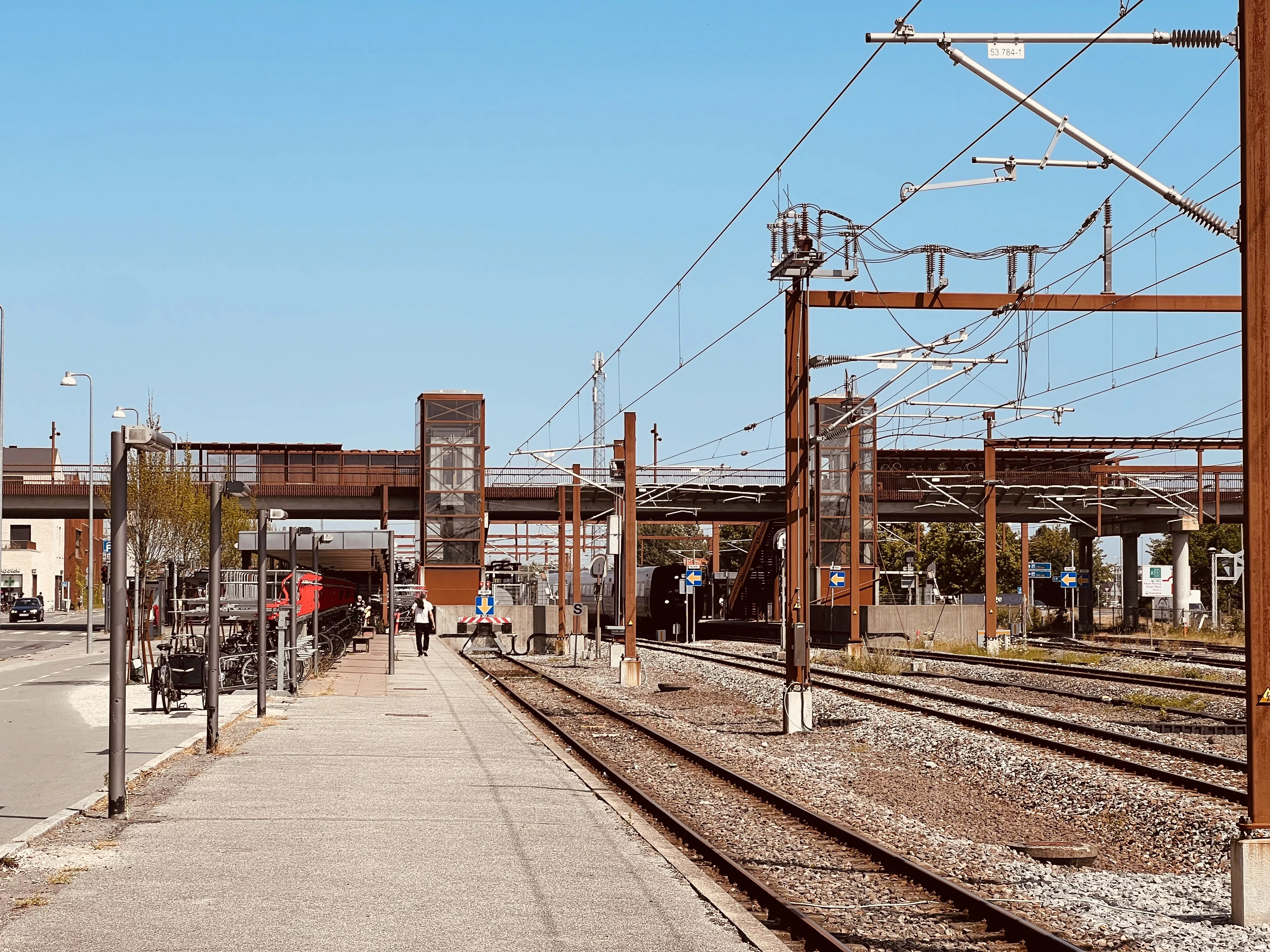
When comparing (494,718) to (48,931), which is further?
(494,718)

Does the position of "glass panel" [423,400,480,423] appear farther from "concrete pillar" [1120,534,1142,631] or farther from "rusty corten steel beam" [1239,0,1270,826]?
"rusty corten steel beam" [1239,0,1270,826]

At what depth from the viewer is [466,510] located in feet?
229

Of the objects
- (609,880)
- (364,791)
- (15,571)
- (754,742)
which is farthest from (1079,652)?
(15,571)

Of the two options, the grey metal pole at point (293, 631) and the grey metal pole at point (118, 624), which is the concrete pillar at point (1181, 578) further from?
the grey metal pole at point (118, 624)

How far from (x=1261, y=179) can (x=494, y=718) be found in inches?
629

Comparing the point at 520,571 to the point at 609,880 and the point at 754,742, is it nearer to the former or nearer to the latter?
the point at 754,742

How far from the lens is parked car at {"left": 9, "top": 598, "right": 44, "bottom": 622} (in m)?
85.2

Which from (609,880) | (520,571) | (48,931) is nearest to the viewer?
(48,931)

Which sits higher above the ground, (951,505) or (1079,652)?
(951,505)

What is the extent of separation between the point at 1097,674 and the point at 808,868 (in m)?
22.8

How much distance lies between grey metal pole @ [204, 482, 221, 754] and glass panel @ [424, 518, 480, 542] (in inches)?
2087

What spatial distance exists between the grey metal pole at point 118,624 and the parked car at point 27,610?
7887cm

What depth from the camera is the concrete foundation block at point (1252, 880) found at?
28.6 ft

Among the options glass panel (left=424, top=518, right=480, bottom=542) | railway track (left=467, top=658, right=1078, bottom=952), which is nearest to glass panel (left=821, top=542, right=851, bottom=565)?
glass panel (left=424, top=518, right=480, bottom=542)
